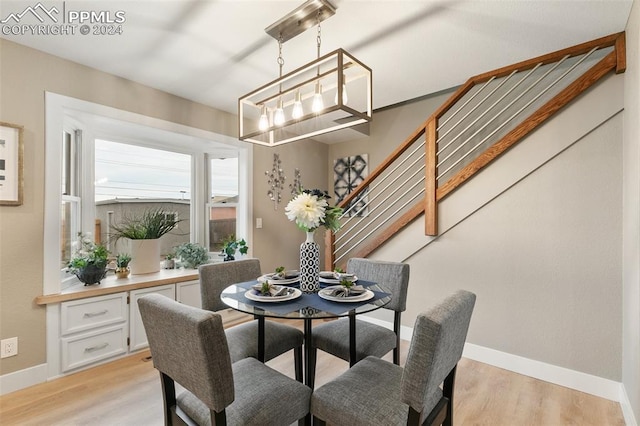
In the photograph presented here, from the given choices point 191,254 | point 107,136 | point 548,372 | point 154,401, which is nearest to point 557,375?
point 548,372

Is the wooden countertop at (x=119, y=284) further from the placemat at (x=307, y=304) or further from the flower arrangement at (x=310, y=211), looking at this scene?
the flower arrangement at (x=310, y=211)

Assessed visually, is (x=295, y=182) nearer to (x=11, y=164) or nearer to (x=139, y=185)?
(x=139, y=185)

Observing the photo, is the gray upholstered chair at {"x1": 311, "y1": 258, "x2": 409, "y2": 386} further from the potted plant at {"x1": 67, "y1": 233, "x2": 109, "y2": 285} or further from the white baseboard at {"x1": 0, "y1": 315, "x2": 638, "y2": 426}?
the potted plant at {"x1": 67, "y1": 233, "x2": 109, "y2": 285}

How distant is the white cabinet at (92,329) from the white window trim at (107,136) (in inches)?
8.7

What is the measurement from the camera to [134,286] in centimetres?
259

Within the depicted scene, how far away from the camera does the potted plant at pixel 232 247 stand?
329 centimetres

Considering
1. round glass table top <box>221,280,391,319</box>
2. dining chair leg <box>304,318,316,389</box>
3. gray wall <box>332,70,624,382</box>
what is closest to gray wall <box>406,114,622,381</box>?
gray wall <box>332,70,624,382</box>

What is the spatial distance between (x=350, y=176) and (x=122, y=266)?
9.46 ft

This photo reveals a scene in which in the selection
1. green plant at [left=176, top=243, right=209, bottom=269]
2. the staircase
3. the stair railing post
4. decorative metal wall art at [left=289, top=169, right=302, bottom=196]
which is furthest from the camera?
decorative metal wall art at [left=289, top=169, right=302, bottom=196]

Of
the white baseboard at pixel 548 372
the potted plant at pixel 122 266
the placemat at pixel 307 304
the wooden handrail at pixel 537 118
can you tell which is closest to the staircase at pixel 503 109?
the wooden handrail at pixel 537 118

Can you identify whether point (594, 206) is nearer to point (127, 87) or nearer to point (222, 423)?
point (222, 423)

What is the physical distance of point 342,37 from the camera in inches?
81.4

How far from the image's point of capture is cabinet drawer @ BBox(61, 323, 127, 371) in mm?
2270

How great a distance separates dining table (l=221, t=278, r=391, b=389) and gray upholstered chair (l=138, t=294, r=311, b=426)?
0.27 m
